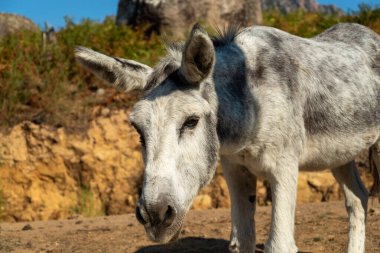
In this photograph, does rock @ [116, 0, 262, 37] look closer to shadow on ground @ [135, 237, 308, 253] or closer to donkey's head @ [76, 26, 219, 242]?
shadow on ground @ [135, 237, 308, 253]

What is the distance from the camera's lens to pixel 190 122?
3846 mm

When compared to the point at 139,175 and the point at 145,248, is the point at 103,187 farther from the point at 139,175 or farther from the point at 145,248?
the point at 145,248

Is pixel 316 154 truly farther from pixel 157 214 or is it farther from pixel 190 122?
pixel 157 214

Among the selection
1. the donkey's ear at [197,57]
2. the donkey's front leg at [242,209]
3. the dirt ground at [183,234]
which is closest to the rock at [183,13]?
the dirt ground at [183,234]

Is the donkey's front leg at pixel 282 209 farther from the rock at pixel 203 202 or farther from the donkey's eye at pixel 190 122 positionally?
the rock at pixel 203 202

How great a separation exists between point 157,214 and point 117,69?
115 cm

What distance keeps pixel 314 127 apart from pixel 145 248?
245 cm

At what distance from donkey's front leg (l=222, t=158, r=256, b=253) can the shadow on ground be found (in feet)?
4.29

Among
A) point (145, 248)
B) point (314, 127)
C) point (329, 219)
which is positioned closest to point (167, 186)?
point (314, 127)

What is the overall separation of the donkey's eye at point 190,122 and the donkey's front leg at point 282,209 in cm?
92

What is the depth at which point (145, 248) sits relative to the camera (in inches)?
258

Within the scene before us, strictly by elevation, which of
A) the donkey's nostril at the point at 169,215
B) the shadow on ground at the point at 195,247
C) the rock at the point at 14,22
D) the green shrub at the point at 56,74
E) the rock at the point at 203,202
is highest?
the rock at the point at 14,22

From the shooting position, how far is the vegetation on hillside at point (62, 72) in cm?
980

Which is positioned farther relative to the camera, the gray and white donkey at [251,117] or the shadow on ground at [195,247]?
the shadow on ground at [195,247]
